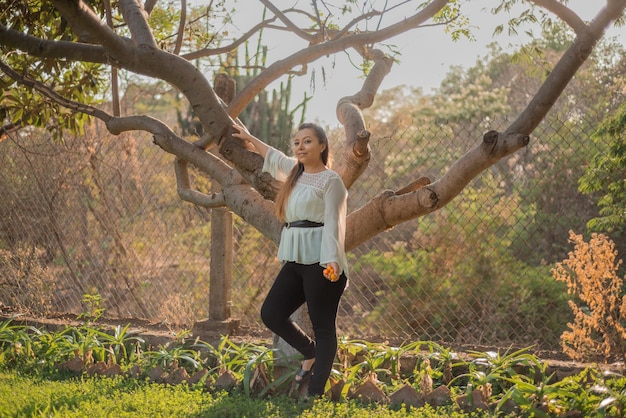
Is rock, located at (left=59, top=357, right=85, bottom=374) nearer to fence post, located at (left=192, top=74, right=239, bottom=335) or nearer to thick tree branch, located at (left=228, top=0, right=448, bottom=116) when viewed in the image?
fence post, located at (left=192, top=74, right=239, bottom=335)

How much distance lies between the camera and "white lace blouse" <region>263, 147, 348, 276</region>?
4082 mm

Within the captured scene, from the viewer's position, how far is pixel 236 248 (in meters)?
7.31

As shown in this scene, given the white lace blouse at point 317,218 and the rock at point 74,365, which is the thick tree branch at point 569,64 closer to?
the white lace blouse at point 317,218

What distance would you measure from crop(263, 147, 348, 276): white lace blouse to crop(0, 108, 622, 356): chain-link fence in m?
2.51

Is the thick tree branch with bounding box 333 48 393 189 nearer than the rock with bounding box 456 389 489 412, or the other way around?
the rock with bounding box 456 389 489 412

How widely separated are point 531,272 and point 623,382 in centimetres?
374

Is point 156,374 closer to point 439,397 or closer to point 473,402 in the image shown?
point 439,397

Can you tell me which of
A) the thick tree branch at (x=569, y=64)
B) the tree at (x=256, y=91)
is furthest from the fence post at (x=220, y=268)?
the thick tree branch at (x=569, y=64)

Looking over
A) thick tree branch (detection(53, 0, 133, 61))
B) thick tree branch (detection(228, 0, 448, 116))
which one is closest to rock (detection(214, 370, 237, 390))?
thick tree branch (detection(228, 0, 448, 116))

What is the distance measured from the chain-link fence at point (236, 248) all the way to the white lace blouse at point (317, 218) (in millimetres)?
2514

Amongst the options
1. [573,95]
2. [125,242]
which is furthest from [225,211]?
[573,95]

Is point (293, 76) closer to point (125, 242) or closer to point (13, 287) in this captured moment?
point (125, 242)

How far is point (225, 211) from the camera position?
19.8 ft

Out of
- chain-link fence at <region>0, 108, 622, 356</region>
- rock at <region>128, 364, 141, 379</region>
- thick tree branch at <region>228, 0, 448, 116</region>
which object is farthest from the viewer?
chain-link fence at <region>0, 108, 622, 356</region>
